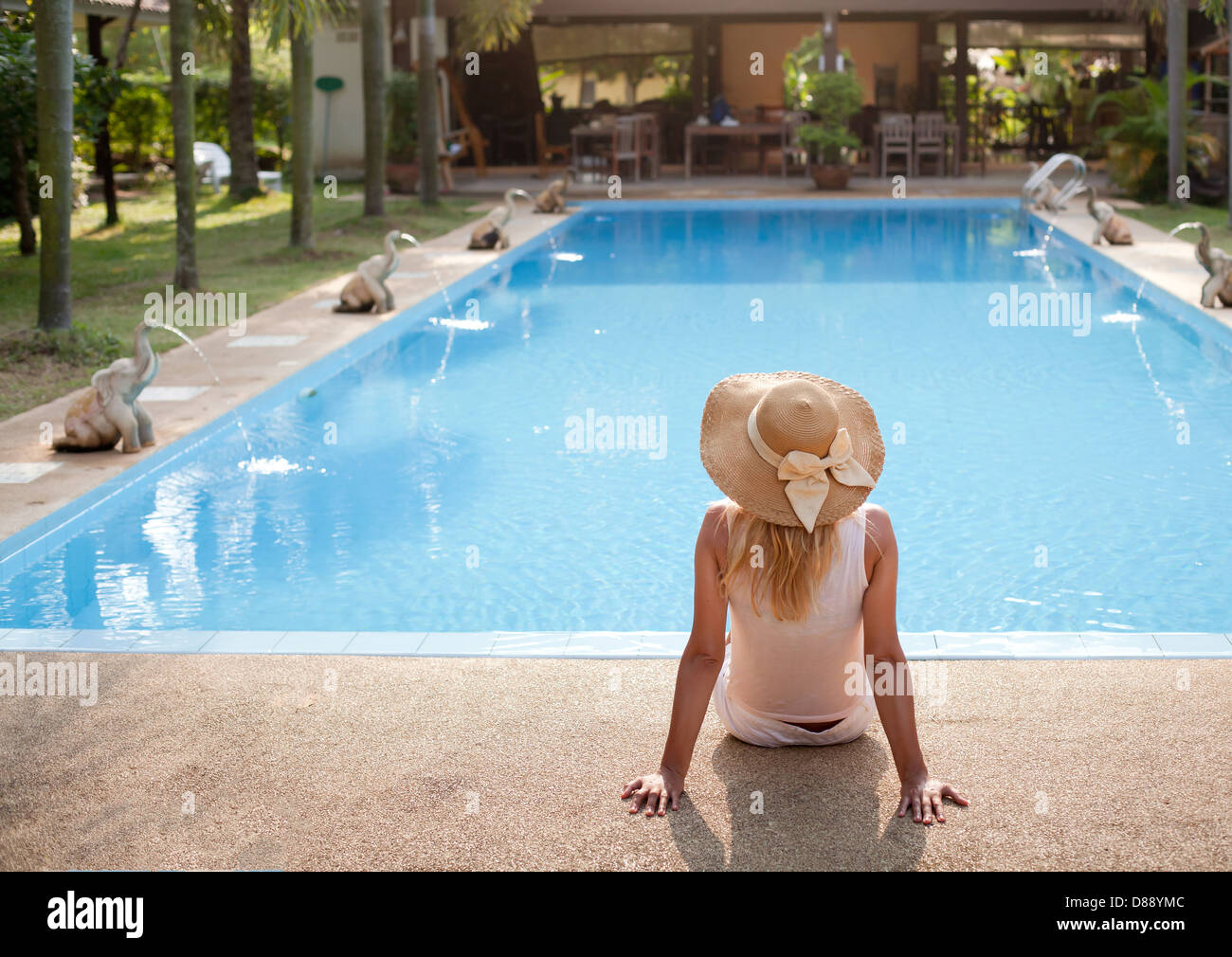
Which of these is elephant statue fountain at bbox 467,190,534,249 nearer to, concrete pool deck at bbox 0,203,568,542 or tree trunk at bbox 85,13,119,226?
concrete pool deck at bbox 0,203,568,542

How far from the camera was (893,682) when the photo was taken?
296 cm

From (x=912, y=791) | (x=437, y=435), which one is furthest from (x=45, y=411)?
(x=912, y=791)

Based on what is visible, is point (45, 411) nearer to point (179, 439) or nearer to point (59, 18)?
point (179, 439)

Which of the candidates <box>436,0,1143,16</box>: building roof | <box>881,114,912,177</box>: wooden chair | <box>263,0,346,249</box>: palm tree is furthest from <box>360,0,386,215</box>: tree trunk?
<box>881,114,912,177</box>: wooden chair

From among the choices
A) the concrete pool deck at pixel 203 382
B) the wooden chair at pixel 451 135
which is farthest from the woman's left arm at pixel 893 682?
the wooden chair at pixel 451 135

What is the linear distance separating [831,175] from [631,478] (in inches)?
508

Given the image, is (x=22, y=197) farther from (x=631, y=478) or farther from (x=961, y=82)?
(x=961, y=82)

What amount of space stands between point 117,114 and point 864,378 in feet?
50.7

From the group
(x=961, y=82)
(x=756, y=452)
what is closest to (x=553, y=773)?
(x=756, y=452)

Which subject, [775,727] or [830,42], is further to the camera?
[830,42]

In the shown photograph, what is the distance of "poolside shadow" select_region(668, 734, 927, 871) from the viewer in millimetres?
2811

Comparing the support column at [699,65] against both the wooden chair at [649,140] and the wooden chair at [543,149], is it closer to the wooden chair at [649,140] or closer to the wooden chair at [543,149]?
the wooden chair at [649,140]

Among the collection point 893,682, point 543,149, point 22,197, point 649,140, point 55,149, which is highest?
point 649,140

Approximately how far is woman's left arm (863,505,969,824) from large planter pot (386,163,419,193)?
57.4 ft
